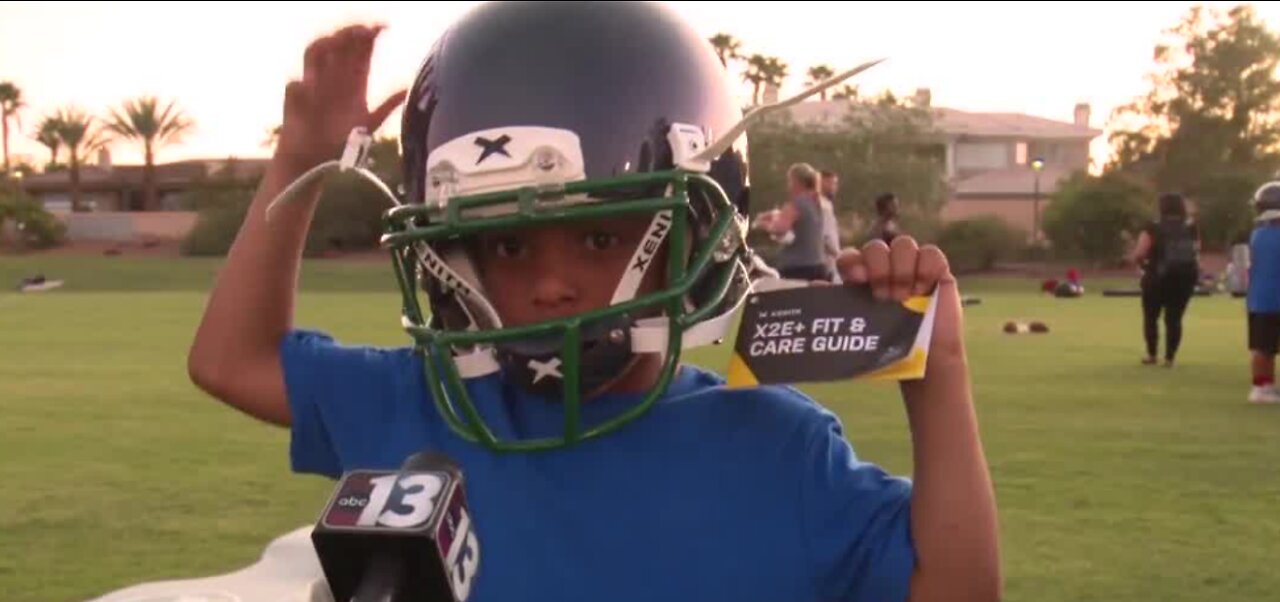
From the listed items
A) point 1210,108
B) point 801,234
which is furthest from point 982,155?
point 801,234

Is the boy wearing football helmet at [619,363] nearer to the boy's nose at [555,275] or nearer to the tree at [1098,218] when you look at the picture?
the boy's nose at [555,275]

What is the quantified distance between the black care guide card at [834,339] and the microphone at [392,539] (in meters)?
0.66

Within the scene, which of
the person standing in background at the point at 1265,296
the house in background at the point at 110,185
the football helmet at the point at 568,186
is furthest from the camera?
the house in background at the point at 110,185

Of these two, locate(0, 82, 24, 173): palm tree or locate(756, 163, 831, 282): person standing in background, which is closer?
locate(756, 163, 831, 282): person standing in background

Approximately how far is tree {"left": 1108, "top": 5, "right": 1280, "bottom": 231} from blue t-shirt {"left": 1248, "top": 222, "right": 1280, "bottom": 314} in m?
57.7

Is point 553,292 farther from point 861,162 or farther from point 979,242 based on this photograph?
point 861,162

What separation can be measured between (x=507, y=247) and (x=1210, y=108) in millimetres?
73387

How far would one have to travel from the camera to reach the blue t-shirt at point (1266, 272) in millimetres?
12992

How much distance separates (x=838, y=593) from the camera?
90.0 inches

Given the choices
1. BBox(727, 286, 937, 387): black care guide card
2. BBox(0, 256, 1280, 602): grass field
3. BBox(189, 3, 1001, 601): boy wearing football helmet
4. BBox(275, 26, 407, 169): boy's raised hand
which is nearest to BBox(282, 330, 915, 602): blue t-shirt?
BBox(189, 3, 1001, 601): boy wearing football helmet

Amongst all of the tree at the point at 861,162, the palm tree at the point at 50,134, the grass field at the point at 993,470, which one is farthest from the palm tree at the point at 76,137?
the grass field at the point at 993,470

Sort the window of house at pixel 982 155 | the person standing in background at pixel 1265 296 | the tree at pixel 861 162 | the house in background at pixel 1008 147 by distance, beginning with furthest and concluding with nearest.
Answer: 1. the window of house at pixel 982 155
2. the house in background at pixel 1008 147
3. the tree at pixel 861 162
4. the person standing in background at pixel 1265 296

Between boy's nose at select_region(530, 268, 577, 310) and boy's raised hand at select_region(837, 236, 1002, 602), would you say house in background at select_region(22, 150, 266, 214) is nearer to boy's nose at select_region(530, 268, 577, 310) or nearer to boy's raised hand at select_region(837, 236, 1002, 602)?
boy's nose at select_region(530, 268, 577, 310)

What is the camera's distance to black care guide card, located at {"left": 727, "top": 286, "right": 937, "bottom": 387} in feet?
7.03
